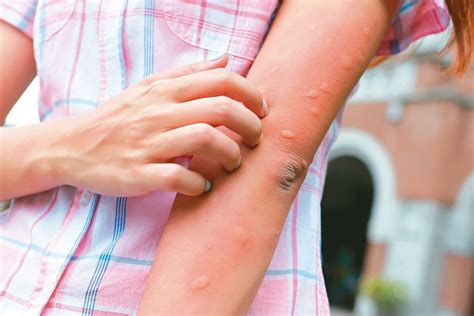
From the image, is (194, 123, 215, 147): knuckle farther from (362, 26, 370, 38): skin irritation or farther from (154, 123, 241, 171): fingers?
(362, 26, 370, 38): skin irritation

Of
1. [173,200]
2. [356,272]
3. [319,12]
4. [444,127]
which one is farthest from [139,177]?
[356,272]

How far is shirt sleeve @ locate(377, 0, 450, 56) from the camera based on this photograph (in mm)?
684

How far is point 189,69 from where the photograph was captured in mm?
577

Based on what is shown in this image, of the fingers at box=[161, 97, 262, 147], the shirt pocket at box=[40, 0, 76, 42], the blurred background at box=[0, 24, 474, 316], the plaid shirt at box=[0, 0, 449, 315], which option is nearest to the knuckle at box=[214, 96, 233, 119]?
the fingers at box=[161, 97, 262, 147]

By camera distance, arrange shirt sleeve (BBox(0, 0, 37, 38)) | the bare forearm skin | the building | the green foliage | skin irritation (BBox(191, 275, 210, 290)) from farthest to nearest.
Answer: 1. the building
2. the green foliage
3. shirt sleeve (BBox(0, 0, 37, 38))
4. the bare forearm skin
5. skin irritation (BBox(191, 275, 210, 290))

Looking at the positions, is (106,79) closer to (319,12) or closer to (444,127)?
(319,12)

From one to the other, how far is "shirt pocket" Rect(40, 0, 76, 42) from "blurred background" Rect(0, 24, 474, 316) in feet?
22.2

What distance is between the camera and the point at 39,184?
629 mm

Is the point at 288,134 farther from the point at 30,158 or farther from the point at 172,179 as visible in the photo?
the point at 30,158

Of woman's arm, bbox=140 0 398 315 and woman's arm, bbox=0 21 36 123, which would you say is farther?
Result: woman's arm, bbox=0 21 36 123

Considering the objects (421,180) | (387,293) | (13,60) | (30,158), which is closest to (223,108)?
(30,158)

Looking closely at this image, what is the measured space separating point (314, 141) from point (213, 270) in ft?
0.50

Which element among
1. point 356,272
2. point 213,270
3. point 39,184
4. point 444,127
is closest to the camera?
point 213,270

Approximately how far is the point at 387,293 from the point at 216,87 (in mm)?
6947
